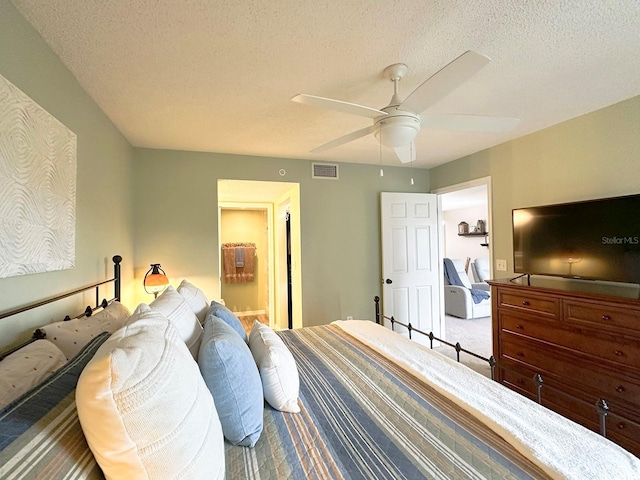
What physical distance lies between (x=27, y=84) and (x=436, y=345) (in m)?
4.45

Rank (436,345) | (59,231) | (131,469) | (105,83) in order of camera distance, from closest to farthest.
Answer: (131,469) → (59,231) → (105,83) → (436,345)

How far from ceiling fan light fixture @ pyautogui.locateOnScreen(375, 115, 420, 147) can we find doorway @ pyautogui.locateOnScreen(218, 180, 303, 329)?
2085 mm

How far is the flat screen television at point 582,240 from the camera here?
Answer: 200 cm

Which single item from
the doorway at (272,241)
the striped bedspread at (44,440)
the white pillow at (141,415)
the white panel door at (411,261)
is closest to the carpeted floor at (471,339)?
the white panel door at (411,261)

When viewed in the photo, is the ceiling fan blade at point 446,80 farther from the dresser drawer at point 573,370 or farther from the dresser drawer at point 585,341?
the dresser drawer at point 573,370

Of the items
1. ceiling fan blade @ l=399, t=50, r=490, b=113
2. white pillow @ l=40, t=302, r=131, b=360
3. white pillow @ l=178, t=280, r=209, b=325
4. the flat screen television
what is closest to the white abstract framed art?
white pillow @ l=40, t=302, r=131, b=360

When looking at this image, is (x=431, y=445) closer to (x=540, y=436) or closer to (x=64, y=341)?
(x=540, y=436)

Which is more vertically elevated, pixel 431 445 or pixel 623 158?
pixel 623 158

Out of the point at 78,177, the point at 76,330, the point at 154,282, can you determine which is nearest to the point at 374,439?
the point at 76,330

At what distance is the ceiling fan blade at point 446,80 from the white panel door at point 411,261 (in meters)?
2.35

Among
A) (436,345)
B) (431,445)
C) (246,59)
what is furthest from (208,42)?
(436,345)

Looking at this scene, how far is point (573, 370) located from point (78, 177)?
11.8ft

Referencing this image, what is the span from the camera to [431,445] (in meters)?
0.99

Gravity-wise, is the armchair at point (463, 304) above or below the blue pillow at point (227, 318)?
below
